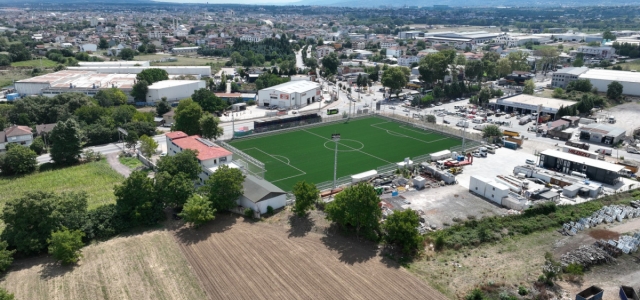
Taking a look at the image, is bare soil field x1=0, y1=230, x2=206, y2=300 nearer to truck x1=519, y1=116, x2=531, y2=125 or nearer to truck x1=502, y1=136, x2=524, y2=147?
truck x1=502, y1=136, x2=524, y2=147

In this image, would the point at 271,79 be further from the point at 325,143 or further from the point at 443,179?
the point at 443,179

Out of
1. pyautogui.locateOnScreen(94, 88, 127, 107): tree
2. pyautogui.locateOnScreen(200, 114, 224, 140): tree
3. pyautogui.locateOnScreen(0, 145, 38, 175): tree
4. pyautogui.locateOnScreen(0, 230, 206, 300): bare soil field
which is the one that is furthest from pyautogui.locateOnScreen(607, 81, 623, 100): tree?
pyautogui.locateOnScreen(0, 145, 38, 175): tree

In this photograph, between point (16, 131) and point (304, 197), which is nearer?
point (304, 197)

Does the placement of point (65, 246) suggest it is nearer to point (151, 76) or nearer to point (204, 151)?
point (204, 151)

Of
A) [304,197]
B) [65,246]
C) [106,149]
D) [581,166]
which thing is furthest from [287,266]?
[106,149]

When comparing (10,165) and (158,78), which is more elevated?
(158,78)

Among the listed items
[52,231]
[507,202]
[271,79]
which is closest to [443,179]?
[507,202]
